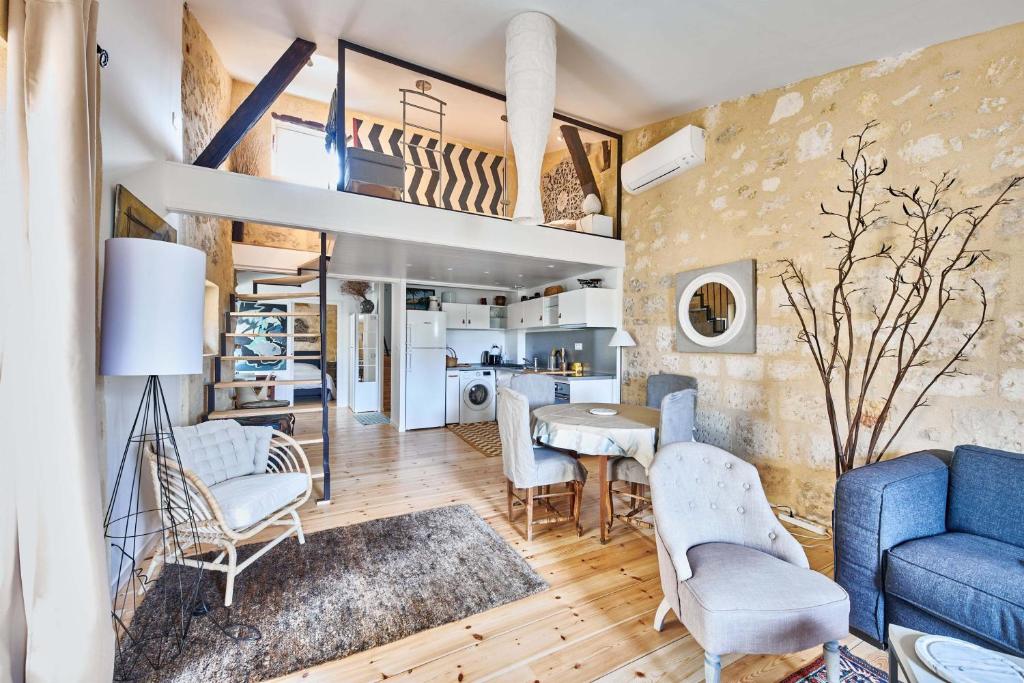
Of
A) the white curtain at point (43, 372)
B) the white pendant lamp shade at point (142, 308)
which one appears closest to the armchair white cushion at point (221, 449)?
the white pendant lamp shade at point (142, 308)

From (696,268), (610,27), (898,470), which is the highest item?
(610,27)

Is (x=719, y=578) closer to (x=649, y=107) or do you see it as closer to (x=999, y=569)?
(x=999, y=569)

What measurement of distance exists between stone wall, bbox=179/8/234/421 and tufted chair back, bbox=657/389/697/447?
11.4ft

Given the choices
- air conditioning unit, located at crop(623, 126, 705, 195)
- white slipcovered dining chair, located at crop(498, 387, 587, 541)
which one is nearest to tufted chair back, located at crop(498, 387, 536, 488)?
white slipcovered dining chair, located at crop(498, 387, 587, 541)

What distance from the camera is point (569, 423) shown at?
8.55 ft

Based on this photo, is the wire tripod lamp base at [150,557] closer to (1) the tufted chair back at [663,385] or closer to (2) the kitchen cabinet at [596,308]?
(1) the tufted chair back at [663,385]

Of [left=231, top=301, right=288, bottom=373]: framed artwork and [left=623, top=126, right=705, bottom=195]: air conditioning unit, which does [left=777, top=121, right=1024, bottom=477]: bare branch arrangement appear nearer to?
[left=623, top=126, right=705, bottom=195]: air conditioning unit

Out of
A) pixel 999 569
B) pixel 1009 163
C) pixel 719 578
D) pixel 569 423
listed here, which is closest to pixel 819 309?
pixel 1009 163

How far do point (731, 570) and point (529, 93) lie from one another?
118 inches

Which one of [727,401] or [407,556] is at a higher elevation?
[727,401]

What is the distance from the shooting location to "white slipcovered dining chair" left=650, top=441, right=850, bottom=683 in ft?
4.30

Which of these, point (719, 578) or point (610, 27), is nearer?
point (719, 578)

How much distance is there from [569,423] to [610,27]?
279cm

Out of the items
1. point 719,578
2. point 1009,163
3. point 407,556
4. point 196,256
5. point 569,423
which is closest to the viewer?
point 719,578
